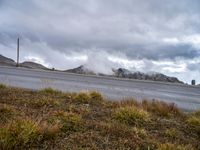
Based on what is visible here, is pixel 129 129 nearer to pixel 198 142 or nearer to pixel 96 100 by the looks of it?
pixel 198 142

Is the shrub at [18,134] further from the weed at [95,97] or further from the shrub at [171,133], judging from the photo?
the weed at [95,97]

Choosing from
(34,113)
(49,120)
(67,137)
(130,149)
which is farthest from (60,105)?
(130,149)

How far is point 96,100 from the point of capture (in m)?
15.1

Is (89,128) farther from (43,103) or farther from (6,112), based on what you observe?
(43,103)

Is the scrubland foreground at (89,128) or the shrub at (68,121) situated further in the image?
the shrub at (68,121)

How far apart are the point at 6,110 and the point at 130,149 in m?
4.02

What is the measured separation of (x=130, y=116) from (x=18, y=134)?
445 centimetres

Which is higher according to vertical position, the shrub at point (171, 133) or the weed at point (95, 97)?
the weed at point (95, 97)

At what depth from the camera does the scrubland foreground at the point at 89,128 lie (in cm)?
764

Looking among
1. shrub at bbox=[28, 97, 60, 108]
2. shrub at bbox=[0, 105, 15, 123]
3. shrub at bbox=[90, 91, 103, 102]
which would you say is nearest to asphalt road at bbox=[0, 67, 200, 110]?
shrub at bbox=[90, 91, 103, 102]

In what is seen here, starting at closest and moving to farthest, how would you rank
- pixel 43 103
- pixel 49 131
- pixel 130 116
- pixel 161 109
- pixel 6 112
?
pixel 49 131, pixel 6 112, pixel 130 116, pixel 43 103, pixel 161 109

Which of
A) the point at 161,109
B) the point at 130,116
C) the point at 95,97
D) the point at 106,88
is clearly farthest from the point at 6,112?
the point at 106,88

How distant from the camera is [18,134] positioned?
7.40 m

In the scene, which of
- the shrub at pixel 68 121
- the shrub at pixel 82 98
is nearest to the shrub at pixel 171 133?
the shrub at pixel 68 121
